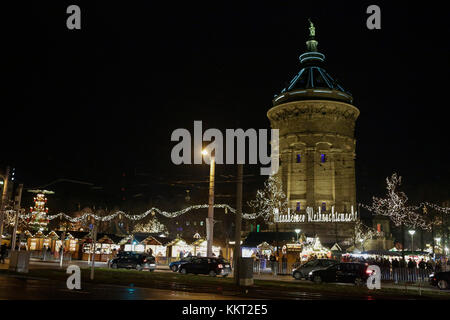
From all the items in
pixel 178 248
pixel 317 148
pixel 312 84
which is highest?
pixel 312 84

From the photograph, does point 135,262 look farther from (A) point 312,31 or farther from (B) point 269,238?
(A) point 312,31

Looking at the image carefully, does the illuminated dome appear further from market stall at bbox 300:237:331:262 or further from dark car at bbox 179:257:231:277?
dark car at bbox 179:257:231:277

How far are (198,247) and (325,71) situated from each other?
35460mm

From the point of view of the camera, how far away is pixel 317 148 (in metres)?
61.6

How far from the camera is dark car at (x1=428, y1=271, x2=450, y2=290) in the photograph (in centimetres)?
2641

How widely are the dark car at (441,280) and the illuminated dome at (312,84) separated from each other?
126 ft

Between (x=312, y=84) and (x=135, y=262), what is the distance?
130 ft

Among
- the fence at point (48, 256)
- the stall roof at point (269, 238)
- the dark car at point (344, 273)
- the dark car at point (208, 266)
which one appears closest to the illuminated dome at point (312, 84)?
the stall roof at point (269, 238)

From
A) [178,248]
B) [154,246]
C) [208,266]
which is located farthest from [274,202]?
[208,266]

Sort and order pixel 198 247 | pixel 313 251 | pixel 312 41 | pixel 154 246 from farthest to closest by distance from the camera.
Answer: pixel 312 41, pixel 154 246, pixel 198 247, pixel 313 251

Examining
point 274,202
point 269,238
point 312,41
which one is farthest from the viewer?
point 312,41

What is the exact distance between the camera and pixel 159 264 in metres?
46.5

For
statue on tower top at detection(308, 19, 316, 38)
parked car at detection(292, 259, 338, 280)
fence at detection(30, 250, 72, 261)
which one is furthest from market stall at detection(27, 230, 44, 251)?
statue on tower top at detection(308, 19, 316, 38)
